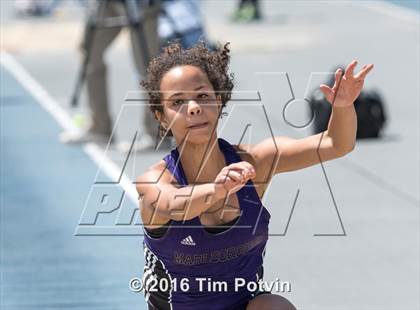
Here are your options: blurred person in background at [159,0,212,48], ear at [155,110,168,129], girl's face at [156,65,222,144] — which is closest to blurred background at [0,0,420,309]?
blurred person in background at [159,0,212,48]

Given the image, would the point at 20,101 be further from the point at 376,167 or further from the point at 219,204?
the point at 219,204

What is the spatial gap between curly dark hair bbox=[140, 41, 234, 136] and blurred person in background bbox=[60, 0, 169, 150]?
7.61m

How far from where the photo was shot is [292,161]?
5.36 metres

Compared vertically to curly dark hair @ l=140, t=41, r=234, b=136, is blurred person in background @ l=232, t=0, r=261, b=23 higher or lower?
higher

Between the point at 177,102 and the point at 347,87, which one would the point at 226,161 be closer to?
the point at 177,102

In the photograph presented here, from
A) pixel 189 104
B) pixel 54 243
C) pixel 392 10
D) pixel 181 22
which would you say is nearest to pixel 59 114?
pixel 181 22

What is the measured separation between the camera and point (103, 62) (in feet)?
45.1

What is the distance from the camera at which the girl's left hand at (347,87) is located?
16.7 ft

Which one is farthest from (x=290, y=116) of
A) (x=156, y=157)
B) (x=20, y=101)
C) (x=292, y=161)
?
(x=292, y=161)

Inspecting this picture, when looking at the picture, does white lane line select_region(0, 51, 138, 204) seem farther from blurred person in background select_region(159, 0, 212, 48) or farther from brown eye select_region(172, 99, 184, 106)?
brown eye select_region(172, 99, 184, 106)

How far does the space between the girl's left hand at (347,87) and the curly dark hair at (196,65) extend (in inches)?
15.7

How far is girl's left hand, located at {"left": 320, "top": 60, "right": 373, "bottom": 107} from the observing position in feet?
16.7

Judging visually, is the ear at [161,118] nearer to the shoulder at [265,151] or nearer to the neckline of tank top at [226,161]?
the neckline of tank top at [226,161]

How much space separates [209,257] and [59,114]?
36.4 feet
